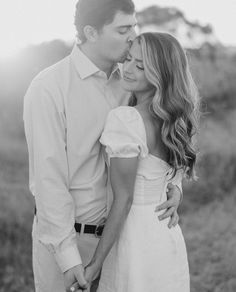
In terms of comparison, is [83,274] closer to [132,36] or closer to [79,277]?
[79,277]

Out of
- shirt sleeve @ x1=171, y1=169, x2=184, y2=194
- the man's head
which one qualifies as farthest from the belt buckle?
the man's head

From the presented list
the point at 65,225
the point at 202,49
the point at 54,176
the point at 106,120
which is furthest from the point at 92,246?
the point at 202,49

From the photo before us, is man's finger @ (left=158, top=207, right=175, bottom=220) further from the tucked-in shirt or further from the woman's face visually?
the woman's face

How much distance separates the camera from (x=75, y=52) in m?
2.45

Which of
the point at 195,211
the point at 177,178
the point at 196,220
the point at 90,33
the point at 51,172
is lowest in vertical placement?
the point at 195,211

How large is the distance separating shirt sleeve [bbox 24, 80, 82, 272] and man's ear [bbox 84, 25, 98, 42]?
30cm

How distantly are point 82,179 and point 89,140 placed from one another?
0.18 meters

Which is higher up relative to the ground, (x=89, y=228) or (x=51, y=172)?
(x=51, y=172)

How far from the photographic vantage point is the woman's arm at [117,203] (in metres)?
2.18

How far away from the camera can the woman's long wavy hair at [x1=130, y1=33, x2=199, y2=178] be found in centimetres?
220

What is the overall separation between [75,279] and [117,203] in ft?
1.24

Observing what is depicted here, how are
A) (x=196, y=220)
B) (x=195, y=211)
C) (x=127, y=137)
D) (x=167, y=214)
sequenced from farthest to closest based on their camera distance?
1. (x=195, y=211)
2. (x=196, y=220)
3. (x=167, y=214)
4. (x=127, y=137)

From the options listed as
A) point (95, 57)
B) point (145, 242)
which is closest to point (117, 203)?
point (145, 242)

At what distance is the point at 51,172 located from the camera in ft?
7.47
